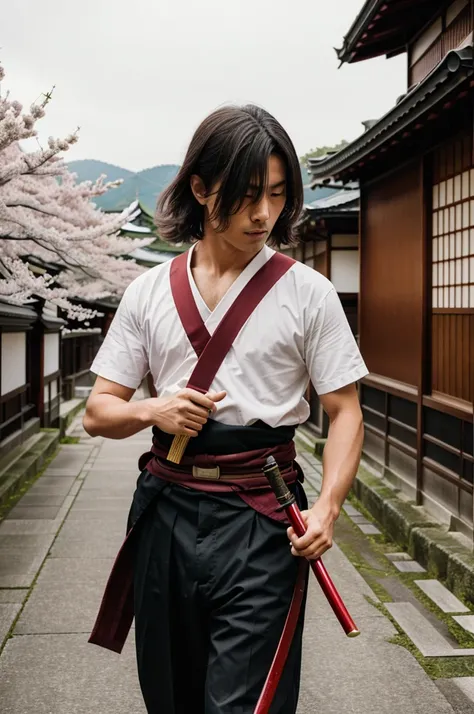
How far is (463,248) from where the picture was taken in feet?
21.9

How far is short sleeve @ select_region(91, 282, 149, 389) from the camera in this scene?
251 cm

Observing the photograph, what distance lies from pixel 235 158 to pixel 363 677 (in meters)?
3.23

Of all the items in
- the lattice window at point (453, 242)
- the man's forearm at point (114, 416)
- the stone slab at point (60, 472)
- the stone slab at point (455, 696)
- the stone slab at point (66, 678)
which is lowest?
the stone slab at point (455, 696)

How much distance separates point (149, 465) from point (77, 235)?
7226mm

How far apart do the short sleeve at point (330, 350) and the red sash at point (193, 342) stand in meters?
0.18

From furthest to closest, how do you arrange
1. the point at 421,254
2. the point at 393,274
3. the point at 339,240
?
the point at 339,240 < the point at 393,274 < the point at 421,254

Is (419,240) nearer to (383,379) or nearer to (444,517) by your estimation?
(383,379)

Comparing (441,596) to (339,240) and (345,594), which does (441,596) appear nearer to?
(345,594)

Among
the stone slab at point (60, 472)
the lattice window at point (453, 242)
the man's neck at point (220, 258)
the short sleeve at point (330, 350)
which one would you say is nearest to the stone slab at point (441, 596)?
the lattice window at point (453, 242)

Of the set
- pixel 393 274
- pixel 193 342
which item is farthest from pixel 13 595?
pixel 393 274

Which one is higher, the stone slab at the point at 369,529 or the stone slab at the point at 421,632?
the stone slab at the point at 369,529

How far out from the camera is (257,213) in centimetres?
229

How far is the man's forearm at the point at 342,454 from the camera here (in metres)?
2.26

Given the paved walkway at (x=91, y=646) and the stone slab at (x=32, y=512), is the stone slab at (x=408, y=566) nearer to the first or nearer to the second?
the paved walkway at (x=91, y=646)
